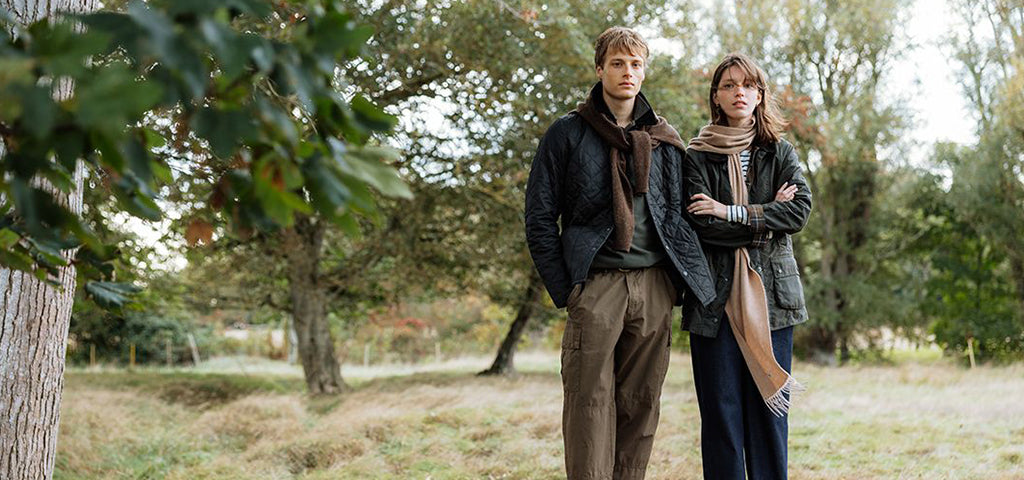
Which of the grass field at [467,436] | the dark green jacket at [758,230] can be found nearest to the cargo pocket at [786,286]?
the dark green jacket at [758,230]

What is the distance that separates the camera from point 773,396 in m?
2.79

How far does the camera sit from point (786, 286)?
2893 millimetres

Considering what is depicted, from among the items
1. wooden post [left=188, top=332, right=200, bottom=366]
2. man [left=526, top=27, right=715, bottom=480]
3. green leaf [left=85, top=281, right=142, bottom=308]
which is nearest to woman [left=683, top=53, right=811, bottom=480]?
man [left=526, top=27, right=715, bottom=480]

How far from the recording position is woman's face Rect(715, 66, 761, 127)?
288 centimetres

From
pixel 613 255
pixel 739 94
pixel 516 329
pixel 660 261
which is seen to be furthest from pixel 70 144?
pixel 516 329

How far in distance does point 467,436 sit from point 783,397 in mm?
2730

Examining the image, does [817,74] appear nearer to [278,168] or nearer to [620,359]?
[620,359]

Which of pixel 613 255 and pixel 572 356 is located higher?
pixel 613 255

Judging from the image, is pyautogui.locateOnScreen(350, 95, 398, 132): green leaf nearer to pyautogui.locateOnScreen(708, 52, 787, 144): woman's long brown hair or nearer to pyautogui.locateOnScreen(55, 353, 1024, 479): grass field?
pyautogui.locateOnScreen(708, 52, 787, 144): woman's long brown hair

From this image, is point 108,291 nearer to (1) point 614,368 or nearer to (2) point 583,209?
(2) point 583,209

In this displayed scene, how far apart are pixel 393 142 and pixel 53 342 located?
177 inches

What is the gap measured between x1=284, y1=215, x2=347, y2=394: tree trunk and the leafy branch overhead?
25.1 ft

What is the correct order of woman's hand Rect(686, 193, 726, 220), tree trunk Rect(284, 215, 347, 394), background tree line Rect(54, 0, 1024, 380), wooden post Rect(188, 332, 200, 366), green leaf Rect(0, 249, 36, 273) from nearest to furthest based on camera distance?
green leaf Rect(0, 249, 36, 273) < woman's hand Rect(686, 193, 726, 220) < background tree line Rect(54, 0, 1024, 380) < tree trunk Rect(284, 215, 347, 394) < wooden post Rect(188, 332, 200, 366)

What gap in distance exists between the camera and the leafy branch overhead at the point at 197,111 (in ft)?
2.96
